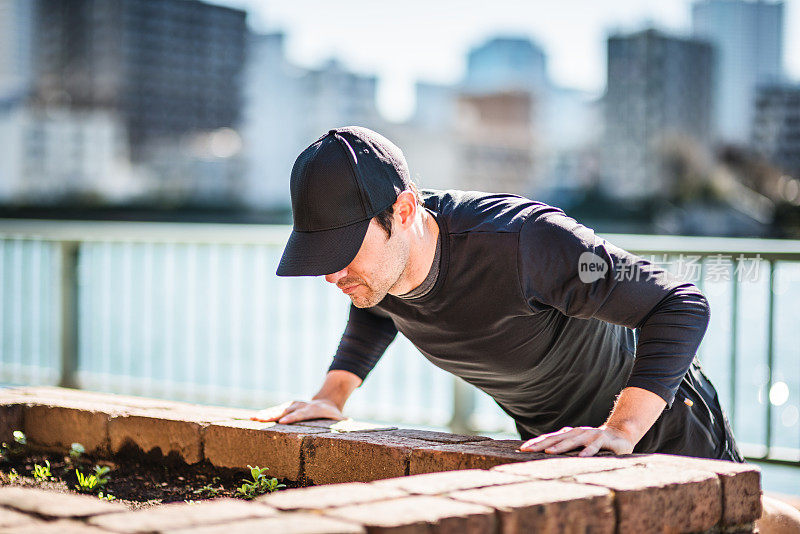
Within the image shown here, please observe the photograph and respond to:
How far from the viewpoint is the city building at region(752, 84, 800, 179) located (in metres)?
46.7

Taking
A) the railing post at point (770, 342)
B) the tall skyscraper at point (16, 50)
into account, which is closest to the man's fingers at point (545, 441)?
the railing post at point (770, 342)

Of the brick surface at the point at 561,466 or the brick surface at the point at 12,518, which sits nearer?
the brick surface at the point at 12,518

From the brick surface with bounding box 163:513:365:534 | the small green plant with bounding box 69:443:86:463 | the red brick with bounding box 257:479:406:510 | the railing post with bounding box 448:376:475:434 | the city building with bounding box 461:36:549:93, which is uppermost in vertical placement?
the city building with bounding box 461:36:549:93

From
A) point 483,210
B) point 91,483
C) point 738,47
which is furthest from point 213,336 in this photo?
point 738,47

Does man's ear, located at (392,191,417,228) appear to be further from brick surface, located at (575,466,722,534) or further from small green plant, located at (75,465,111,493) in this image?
small green plant, located at (75,465,111,493)

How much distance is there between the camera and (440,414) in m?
4.77

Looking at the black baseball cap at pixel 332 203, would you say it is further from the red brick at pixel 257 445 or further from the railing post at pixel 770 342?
the railing post at pixel 770 342

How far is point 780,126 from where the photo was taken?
48156 mm

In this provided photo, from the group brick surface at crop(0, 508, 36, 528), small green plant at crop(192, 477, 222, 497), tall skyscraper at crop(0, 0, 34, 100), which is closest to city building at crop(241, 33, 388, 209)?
tall skyscraper at crop(0, 0, 34, 100)

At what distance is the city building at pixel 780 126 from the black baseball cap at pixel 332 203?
162ft

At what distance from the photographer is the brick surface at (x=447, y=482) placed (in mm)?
1573

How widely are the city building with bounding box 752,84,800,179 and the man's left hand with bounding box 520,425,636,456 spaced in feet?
161

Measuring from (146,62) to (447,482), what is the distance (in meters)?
80.3

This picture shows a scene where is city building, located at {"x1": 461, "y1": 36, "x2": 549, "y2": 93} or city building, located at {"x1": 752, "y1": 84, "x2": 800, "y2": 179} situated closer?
city building, located at {"x1": 752, "y1": 84, "x2": 800, "y2": 179}
